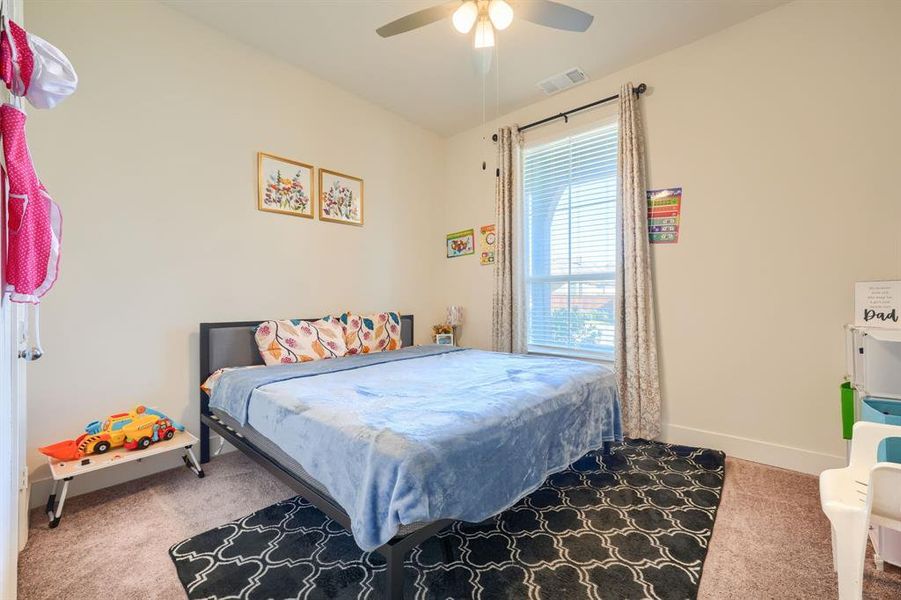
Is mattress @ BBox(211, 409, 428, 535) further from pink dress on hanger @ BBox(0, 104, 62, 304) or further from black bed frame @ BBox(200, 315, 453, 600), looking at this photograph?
pink dress on hanger @ BBox(0, 104, 62, 304)

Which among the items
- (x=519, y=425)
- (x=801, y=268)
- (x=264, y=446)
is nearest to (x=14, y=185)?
(x=264, y=446)

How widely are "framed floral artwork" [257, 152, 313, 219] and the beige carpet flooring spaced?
6.51 ft

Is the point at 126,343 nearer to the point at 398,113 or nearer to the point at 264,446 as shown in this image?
the point at 264,446

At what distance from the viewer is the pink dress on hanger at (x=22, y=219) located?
1206 millimetres

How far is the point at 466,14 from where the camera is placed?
6.44ft

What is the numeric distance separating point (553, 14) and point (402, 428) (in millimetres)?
2087

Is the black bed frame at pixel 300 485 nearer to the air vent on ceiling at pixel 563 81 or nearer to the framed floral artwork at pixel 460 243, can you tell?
the framed floral artwork at pixel 460 243

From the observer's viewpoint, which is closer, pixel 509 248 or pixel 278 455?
pixel 278 455

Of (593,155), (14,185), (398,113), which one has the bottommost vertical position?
(14,185)

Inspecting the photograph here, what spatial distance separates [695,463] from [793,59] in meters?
2.74

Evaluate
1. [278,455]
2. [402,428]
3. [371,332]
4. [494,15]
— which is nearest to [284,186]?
[371,332]

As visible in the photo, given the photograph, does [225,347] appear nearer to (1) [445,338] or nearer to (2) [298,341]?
(2) [298,341]

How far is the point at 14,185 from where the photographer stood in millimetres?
1216

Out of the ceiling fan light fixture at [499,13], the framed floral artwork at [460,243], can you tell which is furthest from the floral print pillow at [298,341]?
the ceiling fan light fixture at [499,13]
